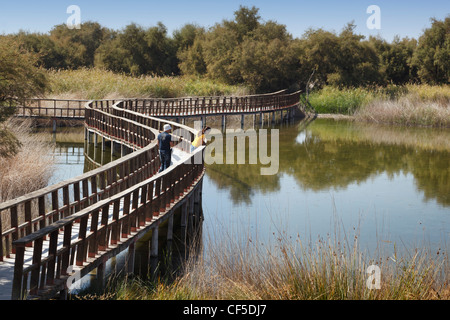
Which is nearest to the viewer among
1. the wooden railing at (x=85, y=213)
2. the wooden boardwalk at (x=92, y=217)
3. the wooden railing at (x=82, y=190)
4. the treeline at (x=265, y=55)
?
the wooden railing at (x=85, y=213)

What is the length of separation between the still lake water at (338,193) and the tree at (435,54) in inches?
793

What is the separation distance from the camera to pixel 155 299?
7883 mm

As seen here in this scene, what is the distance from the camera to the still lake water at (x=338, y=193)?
14703 mm

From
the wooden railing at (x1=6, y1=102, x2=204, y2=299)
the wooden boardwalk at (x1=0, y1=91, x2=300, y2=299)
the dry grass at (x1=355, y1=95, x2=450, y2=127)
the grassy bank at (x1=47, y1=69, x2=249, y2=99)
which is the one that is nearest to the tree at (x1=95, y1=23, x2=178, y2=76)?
the grassy bank at (x1=47, y1=69, x2=249, y2=99)

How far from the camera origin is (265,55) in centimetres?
4909

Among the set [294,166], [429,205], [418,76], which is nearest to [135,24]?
[418,76]

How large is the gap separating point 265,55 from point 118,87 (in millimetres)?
13690

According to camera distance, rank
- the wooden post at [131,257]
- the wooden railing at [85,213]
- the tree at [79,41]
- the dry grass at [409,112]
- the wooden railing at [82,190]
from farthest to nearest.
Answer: the tree at [79,41]
the dry grass at [409,112]
the wooden post at [131,257]
the wooden railing at [82,190]
the wooden railing at [85,213]

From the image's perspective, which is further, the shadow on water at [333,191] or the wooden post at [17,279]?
the shadow on water at [333,191]

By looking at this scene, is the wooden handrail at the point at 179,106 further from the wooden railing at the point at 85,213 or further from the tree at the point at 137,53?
the tree at the point at 137,53

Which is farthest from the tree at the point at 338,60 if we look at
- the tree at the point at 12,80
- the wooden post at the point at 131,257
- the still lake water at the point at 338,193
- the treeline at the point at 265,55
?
the wooden post at the point at 131,257

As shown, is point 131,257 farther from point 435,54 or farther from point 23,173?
point 435,54

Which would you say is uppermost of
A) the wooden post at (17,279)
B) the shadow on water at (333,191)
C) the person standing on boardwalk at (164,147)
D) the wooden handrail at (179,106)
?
the wooden handrail at (179,106)

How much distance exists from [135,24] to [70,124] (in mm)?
25698
